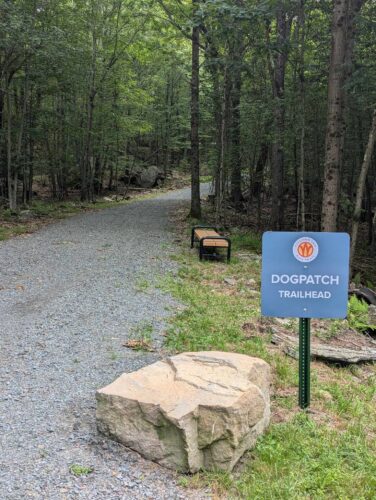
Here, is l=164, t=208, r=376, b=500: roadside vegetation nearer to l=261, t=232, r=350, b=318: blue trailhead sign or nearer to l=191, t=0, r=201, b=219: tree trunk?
l=261, t=232, r=350, b=318: blue trailhead sign

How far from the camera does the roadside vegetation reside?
263 cm

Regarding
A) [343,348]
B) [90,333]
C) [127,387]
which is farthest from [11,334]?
[343,348]

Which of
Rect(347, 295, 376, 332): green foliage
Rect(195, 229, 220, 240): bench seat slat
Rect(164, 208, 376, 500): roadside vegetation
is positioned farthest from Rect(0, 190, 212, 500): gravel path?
Rect(347, 295, 376, 332): green foliage

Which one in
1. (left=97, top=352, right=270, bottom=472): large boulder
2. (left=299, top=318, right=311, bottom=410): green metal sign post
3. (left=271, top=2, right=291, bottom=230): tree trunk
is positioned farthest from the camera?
(left=271, top=2, right=291, bottom=230): tree trunk

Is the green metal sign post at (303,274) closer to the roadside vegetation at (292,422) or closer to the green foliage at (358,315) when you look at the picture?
the roadside vegetation at (292,422)

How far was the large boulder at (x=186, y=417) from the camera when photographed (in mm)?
2756

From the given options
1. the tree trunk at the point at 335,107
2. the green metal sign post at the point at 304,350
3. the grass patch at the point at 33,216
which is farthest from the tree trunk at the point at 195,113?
the green metal sign post at the point at 304,350

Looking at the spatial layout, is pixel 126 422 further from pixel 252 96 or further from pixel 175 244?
pixel 252 96

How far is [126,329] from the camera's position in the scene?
5266 millimetres

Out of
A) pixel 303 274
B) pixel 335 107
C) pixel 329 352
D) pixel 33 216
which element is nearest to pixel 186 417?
pixel 303 274

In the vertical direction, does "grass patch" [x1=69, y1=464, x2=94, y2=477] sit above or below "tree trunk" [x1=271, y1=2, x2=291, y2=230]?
below

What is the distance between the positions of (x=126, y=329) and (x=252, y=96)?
39.2 ft

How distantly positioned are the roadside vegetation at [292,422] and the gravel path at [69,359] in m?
0.35

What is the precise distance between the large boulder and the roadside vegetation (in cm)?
12
